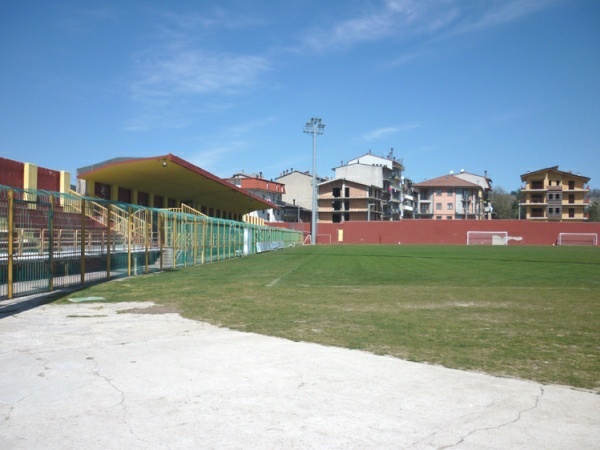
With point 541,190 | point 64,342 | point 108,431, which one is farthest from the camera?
point 541,190

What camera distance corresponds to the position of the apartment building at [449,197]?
11969 cm

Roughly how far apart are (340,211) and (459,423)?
104m

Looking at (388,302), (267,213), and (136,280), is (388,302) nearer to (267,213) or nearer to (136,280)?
(136,280)

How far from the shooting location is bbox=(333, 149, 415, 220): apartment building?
11438cm

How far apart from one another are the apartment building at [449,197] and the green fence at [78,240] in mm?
102033

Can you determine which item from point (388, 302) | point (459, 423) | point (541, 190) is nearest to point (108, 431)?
point (459, 423)

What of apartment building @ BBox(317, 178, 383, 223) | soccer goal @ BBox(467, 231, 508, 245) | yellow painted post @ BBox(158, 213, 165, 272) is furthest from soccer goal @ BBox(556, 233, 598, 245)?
yellow painted post @ BBox(158, 213, 165, 272)

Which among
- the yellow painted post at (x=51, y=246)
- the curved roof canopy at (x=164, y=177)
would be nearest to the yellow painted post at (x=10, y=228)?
the yellow painted post at (x=51, y=246)

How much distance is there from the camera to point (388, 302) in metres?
11.2

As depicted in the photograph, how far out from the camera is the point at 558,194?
10519cm

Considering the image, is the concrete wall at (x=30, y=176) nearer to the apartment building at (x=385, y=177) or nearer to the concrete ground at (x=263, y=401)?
the concrete ground at (x=263, y=401)

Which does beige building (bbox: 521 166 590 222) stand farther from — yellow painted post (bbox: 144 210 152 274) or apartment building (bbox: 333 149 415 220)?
yellow painted post (bbox: 144 210 152 274)

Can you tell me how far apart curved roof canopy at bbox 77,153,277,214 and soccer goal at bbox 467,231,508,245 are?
43.0m

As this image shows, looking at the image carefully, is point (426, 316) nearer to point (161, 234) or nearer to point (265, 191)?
point (161, 234)
